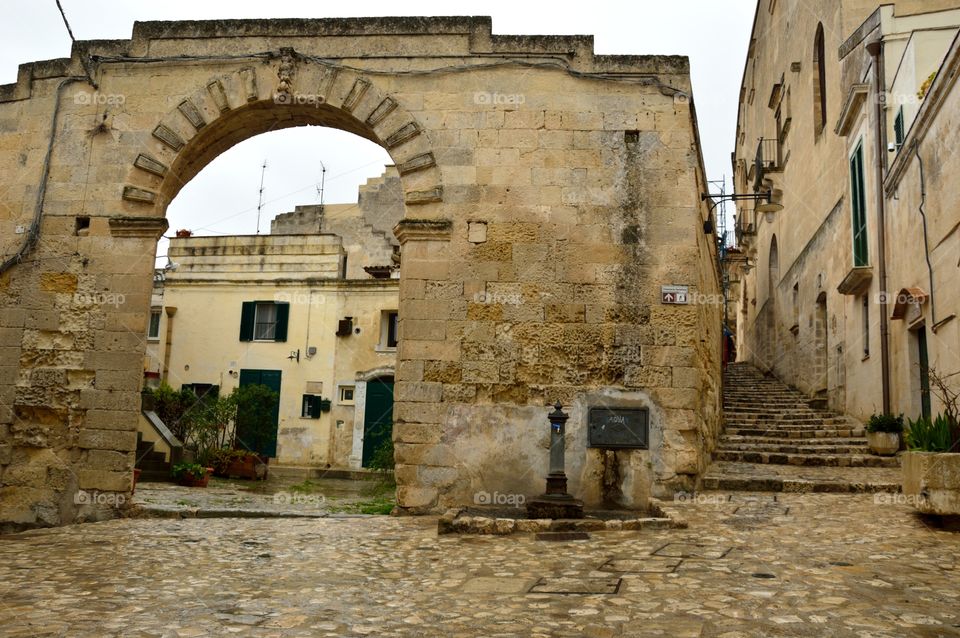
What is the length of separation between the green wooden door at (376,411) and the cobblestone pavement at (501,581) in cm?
1179

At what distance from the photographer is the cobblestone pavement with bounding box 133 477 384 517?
807cm

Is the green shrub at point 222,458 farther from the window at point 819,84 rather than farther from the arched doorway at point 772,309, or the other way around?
the window at point 819,84

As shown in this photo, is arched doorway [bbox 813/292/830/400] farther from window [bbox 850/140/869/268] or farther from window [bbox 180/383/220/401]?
window [bbox 180/383/220/401]

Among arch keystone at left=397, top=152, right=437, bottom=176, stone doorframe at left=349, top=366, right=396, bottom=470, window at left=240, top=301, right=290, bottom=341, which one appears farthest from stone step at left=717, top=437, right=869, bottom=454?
window at left=240, top=301, right=290, bottom=341

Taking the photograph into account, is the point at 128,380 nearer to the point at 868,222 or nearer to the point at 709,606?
the point at 709,606

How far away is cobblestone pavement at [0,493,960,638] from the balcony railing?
12.9m

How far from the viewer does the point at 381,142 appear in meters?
8.31

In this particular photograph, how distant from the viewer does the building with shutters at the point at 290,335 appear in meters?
18.8

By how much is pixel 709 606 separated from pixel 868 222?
922 centimetres

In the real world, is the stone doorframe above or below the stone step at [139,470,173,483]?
above

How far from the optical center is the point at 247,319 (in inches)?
771

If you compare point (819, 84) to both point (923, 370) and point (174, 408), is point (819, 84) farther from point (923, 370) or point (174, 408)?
point (174, 408)

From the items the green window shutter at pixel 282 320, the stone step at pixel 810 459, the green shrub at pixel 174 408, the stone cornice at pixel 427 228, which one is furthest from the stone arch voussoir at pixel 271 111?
the green window shutter at pixel 282 320

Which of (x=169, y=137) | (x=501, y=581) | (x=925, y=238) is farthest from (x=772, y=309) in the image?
(x=501, y=581)
